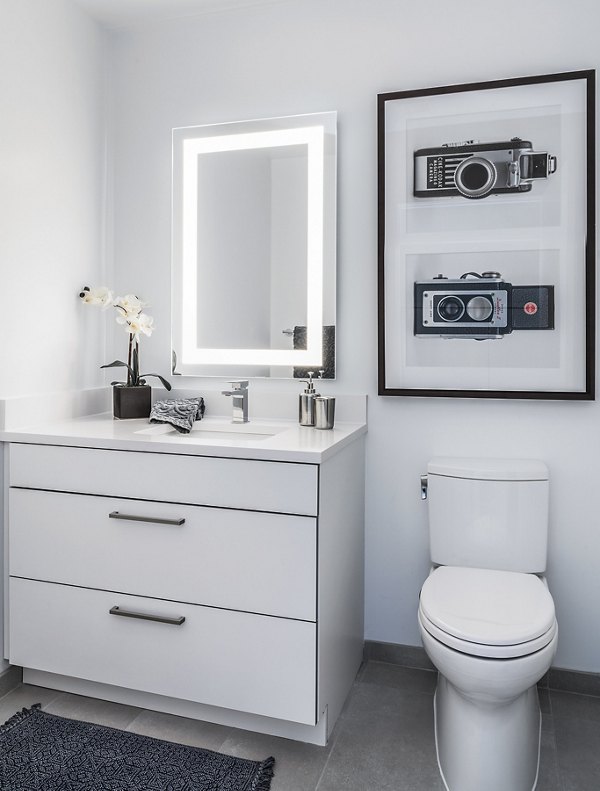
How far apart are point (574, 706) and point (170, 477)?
142 cm

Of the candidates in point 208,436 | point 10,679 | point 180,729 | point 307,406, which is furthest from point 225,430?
point 10,679

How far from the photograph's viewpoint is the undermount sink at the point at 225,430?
2146 mm

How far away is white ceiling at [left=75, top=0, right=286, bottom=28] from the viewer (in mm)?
2275

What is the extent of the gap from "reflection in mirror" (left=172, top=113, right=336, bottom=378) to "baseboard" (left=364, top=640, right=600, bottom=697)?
99 cm

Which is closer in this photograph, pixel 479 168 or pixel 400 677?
pixel 479 168

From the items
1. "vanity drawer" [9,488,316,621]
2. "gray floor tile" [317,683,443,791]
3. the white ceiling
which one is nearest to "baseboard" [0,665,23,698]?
"vanity drawer" [9,488,316,621]

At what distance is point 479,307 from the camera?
6.81ft

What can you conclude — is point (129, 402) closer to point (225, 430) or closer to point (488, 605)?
point (225, 430)

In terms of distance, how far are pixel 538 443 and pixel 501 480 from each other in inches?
8.9

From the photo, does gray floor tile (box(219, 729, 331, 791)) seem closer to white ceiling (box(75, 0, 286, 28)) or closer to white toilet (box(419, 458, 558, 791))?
white toilet (box(419, 458, 558, 791))

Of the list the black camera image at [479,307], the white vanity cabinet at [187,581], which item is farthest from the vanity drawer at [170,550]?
the black camera image at [479,307]

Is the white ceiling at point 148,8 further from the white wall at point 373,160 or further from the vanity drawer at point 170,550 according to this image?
the vanity drawer at point 170,550

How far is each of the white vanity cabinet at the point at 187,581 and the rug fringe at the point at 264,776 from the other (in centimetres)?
12

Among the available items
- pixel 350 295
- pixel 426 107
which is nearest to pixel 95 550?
pixel 350 295
